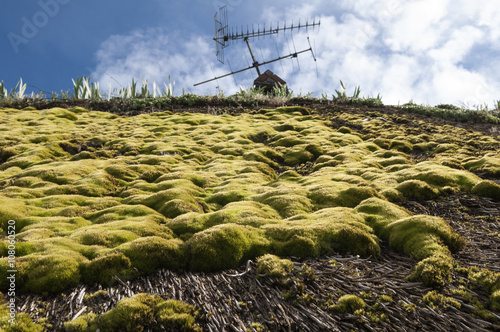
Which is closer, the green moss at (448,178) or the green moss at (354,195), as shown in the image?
the green moss at (354,195)

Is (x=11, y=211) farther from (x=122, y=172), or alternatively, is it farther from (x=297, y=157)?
(x=297, y=157)

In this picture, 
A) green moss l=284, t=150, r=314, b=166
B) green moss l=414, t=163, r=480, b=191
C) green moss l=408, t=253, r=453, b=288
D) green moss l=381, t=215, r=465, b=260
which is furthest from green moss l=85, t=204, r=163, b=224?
green moss l=414, t=163, r=480, b=191

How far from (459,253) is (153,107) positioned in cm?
2419

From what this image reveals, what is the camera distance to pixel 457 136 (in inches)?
746

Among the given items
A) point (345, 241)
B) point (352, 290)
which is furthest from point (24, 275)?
point (345, 241)

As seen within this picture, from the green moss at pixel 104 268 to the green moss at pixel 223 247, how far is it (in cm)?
115

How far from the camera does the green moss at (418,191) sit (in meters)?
9.20

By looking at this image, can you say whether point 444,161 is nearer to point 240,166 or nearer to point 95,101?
point 240,166

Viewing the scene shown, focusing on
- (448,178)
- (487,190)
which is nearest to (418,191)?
(448,178)

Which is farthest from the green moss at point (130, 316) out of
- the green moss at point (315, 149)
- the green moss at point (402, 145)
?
the green moss at point (402, 145)

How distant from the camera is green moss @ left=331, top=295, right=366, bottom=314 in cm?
445

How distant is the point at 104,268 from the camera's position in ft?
17.8

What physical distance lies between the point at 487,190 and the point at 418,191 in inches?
67.5

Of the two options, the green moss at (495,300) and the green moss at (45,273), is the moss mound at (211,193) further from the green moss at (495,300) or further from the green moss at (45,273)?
the green moss at (495,300)
